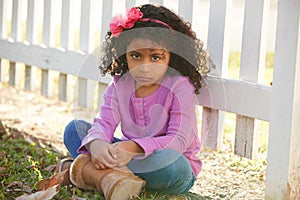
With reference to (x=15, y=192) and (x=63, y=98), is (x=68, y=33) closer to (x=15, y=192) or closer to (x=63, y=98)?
(x=63, y=98)

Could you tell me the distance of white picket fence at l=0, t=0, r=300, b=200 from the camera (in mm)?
2721

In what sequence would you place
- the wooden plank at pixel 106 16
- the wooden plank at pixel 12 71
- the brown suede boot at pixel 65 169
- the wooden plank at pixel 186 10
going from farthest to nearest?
the wooden plank at pixel 12 71
the wooden plank at pixel 106 16
the wooden plank at pixel 186 10
the brown suede boot at pixel 65 169

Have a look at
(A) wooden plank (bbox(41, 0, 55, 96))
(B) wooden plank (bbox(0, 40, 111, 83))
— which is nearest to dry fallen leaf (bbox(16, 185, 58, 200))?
(B) wooden plank (bbox(0, 40, 111, 83))

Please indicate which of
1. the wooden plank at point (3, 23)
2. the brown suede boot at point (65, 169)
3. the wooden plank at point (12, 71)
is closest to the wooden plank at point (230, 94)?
the brown suede boot at point (65, 169)

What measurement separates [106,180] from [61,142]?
1330 mm

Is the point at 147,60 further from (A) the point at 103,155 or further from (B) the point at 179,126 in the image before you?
(A) the point at 103,155

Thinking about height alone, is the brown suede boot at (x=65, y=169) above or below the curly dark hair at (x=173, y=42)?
below

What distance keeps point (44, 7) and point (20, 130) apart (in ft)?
2.66

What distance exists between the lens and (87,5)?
13.2ft

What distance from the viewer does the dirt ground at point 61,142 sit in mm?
3178

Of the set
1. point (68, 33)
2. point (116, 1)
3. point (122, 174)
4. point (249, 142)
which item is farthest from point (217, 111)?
point (68, 33)

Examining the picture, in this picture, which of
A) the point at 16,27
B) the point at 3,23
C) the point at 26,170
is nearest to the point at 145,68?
the point at 26,170

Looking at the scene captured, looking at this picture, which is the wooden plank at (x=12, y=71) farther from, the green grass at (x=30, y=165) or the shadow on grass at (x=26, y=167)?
the green grass at (x=30, y=165)

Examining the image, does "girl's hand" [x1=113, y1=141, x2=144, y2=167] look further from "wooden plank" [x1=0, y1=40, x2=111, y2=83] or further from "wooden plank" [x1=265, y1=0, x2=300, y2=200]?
"wooden plank" [x1=0, y1=40, x2=111, y2=83]
